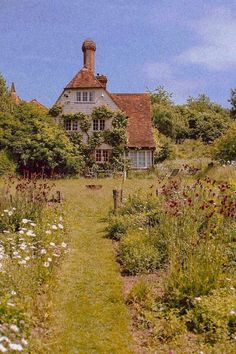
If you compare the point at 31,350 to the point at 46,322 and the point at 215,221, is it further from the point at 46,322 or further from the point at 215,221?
the point at 215,221

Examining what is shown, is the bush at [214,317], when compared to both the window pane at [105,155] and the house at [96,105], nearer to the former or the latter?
the house at [96,105]

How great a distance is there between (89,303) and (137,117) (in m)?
27.9

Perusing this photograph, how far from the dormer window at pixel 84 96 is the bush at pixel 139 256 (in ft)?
79.2

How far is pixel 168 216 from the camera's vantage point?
10.5 meters

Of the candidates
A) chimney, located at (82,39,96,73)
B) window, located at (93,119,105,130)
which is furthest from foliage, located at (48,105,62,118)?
chimney, located at (82,39,96,73)

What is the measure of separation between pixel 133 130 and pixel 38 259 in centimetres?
2590

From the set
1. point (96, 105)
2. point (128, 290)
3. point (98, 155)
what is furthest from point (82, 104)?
point (128, 290)

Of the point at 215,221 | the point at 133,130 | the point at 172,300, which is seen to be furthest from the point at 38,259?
the point at 133,130

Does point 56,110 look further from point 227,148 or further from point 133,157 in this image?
point 227,148

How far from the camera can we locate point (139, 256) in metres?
9.57

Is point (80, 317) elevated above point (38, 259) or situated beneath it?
situated beneath

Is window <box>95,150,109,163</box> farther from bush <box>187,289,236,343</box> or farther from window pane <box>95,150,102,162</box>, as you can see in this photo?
bush <box>187,289,236,343</box>

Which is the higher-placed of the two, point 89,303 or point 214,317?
point 214,317

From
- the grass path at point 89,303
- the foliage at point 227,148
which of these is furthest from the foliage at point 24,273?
the foliage at point 227,148
